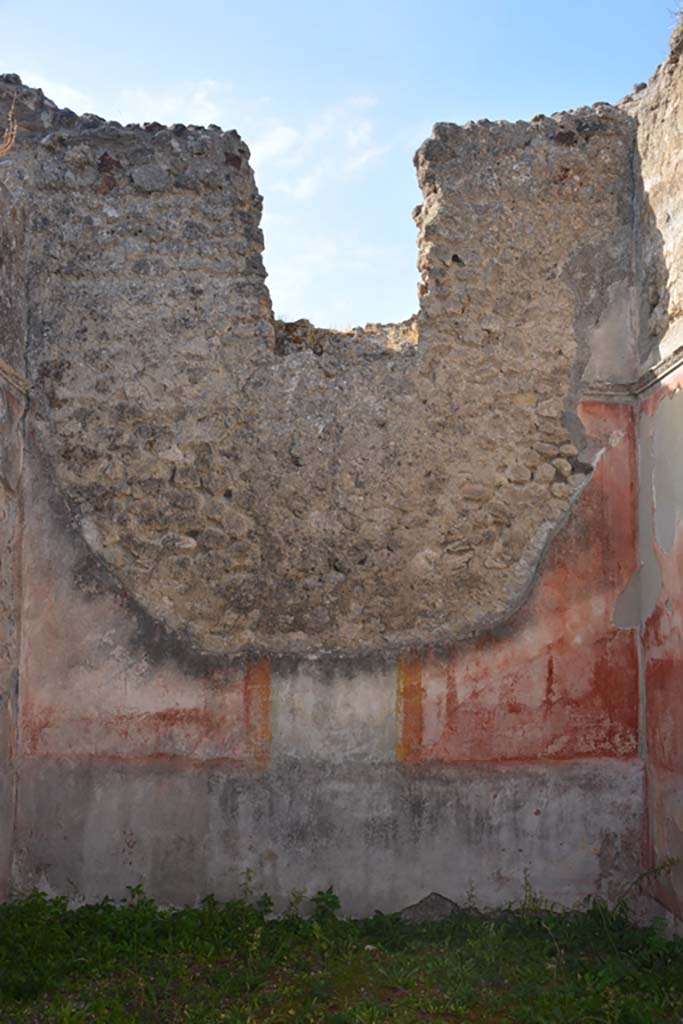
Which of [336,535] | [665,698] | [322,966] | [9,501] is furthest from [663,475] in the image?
[9,501]

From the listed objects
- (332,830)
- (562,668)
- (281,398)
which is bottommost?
(332,830)

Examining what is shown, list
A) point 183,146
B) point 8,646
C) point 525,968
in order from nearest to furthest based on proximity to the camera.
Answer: point 525,968, point 8,646, point 183,146

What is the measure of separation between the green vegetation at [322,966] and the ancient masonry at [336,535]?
231 mm

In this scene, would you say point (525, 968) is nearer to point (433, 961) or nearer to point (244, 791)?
point (433, 961)

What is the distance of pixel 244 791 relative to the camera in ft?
16.0

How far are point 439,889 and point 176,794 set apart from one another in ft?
4.72

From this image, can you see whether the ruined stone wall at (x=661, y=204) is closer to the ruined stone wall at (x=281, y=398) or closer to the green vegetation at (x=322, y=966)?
the ruined stone wall at (x=281, y=398)

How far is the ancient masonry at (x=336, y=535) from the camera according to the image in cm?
484

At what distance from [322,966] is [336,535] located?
2.07 m

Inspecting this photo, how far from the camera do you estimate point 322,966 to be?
4.16m

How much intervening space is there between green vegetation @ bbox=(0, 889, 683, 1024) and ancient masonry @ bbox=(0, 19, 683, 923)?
0.23m

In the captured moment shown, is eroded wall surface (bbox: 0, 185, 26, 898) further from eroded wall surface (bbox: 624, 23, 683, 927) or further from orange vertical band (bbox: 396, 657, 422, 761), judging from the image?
eroded wall surface (bbox: 624, 23, 683, 927)

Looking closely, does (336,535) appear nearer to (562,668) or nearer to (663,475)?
(562,668)

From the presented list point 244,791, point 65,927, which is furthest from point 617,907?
point 65,927
